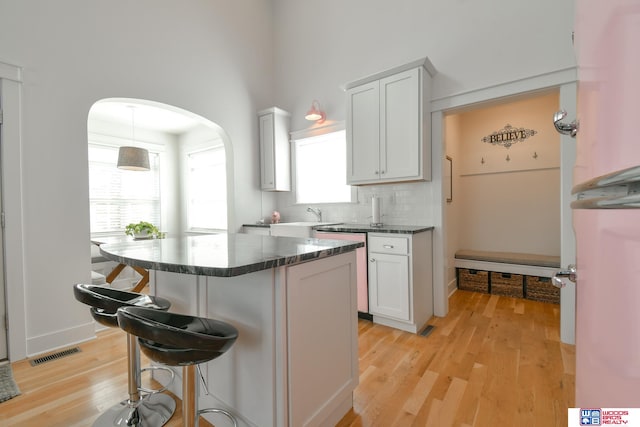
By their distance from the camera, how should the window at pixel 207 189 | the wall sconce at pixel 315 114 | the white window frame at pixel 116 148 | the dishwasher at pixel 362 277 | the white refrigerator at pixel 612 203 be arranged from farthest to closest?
the window at pixel 207 189 < the white window frame at pixel 116 148 < the wall sconce at pixel 315 114 < the dishwasher at pixel 362 277 < the white refrigerator at pixel 612 203

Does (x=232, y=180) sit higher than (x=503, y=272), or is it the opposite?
(x=232, y=180)

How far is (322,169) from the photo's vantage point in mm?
4031

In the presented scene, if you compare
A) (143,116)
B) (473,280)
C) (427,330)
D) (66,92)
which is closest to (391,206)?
(427,330)

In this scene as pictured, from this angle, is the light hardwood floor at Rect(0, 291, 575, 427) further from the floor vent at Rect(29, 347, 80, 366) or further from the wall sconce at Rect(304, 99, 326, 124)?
the wall sconce at Rect(304, 99, 326, 124)

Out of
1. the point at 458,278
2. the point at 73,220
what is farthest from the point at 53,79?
the point at 458,278

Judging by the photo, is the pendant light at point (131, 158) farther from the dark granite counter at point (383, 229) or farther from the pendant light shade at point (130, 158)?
the dark granite counter at point (383, 229)

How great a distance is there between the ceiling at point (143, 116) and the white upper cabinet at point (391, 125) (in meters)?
2.37

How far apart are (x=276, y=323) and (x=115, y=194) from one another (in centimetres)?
506

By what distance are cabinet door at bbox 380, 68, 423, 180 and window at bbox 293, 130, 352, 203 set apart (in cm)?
80

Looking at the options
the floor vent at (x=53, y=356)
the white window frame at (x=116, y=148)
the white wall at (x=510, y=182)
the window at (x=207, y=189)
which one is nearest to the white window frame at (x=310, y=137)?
the white wall at (x=510, y=182)

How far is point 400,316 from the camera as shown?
267 centimetres

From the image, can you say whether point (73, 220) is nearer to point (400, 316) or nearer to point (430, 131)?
Answer: point (400, 316)

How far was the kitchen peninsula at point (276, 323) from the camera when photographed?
3.97ft

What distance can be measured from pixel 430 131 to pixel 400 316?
1.89 m
